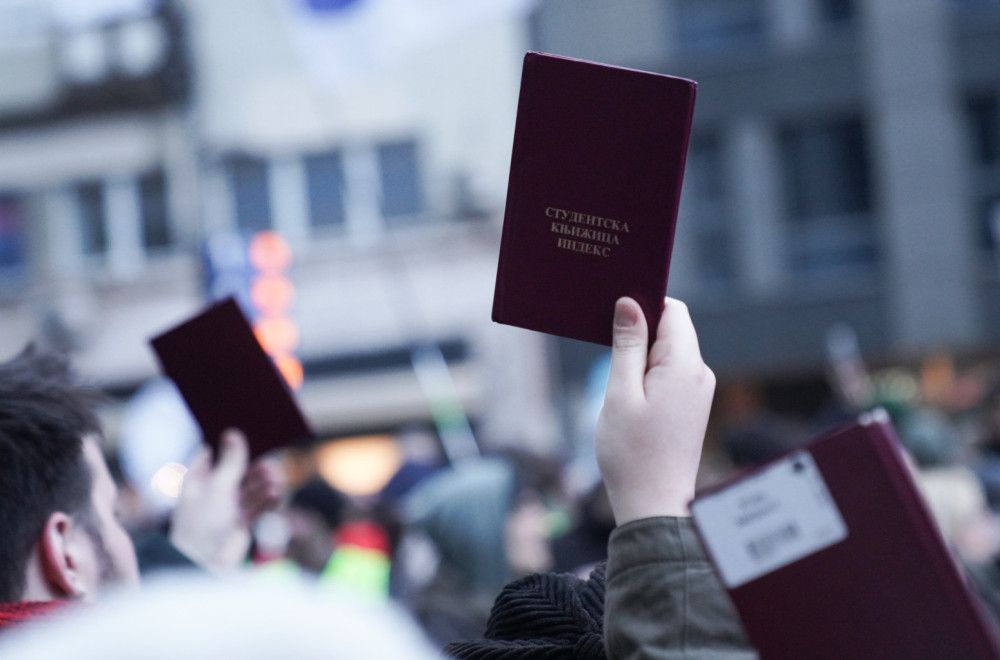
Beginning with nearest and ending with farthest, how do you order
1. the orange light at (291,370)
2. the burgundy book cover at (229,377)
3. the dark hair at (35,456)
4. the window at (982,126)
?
1. the dark hair at (35,456)
2. the burgundy book cover at (229,377)
3. the orange light at (291,370)
4. the window at (982,126)

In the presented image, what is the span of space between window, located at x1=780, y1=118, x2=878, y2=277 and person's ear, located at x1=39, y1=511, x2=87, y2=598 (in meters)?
14.9

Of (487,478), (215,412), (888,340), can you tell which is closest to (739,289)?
(888,340)

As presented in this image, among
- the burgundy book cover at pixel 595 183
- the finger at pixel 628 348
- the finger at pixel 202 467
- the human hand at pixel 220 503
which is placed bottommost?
the human hand at pixel 220 503

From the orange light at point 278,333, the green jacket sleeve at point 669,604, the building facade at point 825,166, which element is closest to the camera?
the green jacket sleeve at point 669,604

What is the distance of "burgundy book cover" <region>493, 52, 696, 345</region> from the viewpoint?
1.35 meters

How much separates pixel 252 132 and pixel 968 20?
10.5 metres

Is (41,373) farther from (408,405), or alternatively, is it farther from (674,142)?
(408,405)

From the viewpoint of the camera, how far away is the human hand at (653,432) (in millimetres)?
1184

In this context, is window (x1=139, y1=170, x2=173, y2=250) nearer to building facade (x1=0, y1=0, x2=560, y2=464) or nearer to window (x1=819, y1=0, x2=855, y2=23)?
building facade (x1=0, y1=0, x2=560, y2=464)

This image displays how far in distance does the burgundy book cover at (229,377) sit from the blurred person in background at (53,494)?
27 cm

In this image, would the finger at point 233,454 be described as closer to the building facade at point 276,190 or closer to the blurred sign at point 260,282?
the blurred sign at point 260,282

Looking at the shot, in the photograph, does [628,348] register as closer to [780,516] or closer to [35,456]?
[780,516]

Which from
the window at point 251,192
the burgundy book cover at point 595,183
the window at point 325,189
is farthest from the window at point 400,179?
the burgundy book cover at point 595,183

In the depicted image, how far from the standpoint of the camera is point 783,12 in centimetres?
1581
